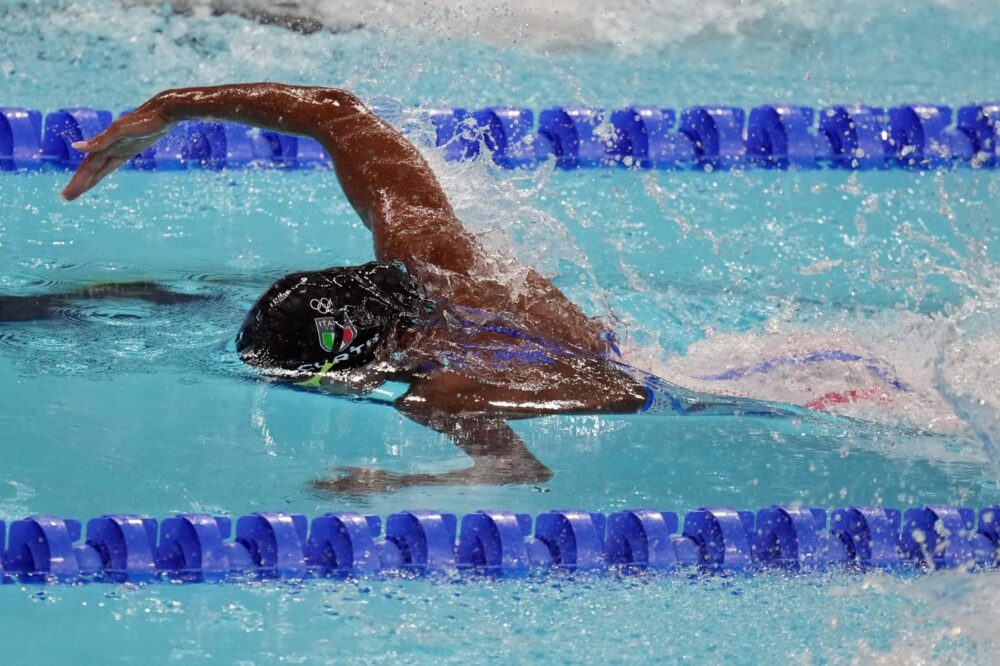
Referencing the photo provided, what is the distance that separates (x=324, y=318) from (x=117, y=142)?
81 centimetres

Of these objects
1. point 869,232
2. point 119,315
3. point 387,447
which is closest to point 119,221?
point 119,315

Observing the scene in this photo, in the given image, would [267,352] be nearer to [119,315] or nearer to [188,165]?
[119,315]

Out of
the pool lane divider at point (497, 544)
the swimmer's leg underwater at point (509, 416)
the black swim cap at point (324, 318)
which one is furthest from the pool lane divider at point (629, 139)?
the pool lane divider at point (497, 544)

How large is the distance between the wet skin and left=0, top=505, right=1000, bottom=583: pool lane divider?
149 mm

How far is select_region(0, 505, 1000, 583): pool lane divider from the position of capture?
232 cm

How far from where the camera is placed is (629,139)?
13.7 ft

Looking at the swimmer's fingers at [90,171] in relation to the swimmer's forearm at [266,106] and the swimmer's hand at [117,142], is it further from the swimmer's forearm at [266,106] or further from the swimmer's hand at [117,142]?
the swimmer's forearm at [266,106]

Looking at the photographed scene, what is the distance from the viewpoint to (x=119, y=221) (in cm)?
379

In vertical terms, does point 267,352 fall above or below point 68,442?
above

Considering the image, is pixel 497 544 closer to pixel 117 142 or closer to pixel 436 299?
pixel 436 299

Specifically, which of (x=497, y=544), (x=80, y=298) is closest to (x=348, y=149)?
(x=80, y=298)

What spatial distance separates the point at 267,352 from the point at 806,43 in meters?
3.65

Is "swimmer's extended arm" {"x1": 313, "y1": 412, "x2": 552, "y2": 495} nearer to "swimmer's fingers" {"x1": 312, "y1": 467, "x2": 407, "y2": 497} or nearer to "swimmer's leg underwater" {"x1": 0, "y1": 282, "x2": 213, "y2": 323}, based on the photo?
"swimmer's fingers" {"x1": 312, "y1": 467, "x2": 407, "y2": 497}

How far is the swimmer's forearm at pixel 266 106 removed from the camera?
108 inches
